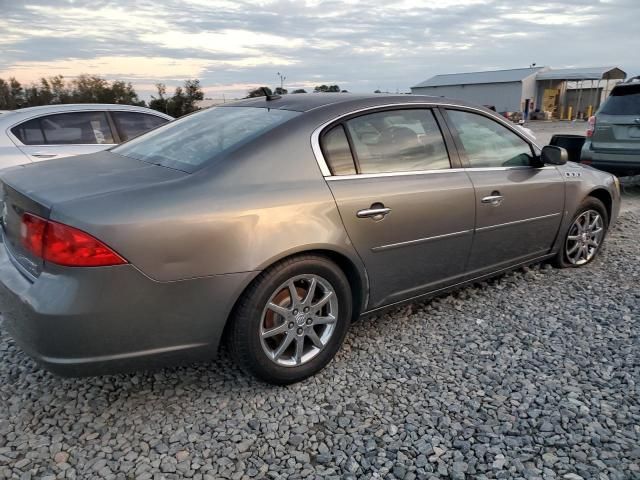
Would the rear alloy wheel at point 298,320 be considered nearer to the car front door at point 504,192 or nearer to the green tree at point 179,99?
the car front door at point 504,192

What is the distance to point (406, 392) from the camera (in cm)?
273

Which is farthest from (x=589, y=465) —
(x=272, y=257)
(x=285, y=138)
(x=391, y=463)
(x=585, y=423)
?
(x=285, y=138)

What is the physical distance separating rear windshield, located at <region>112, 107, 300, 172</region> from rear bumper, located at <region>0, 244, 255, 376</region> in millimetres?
664

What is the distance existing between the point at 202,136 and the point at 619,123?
6.79 m

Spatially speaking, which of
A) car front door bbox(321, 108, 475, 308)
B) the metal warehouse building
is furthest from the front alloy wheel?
the metal warehouse building

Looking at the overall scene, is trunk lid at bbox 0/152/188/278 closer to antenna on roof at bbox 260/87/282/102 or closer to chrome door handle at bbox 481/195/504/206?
antenna on roof at bbox 260/87/282/102

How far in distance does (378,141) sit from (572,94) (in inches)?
1568

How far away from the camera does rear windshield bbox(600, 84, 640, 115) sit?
7.35 meters

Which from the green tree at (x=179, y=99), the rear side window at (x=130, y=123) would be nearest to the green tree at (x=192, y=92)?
the green tree at (x=179, y=99)

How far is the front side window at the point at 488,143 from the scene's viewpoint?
3531 mm

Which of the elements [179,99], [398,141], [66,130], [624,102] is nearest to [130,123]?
[66,130]

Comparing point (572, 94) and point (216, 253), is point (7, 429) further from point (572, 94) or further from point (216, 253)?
point (572, 94)

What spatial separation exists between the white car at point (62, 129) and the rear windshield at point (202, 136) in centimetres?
254

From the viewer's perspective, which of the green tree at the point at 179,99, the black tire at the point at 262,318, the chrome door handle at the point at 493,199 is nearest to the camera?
the black tire at the point at 262,318
